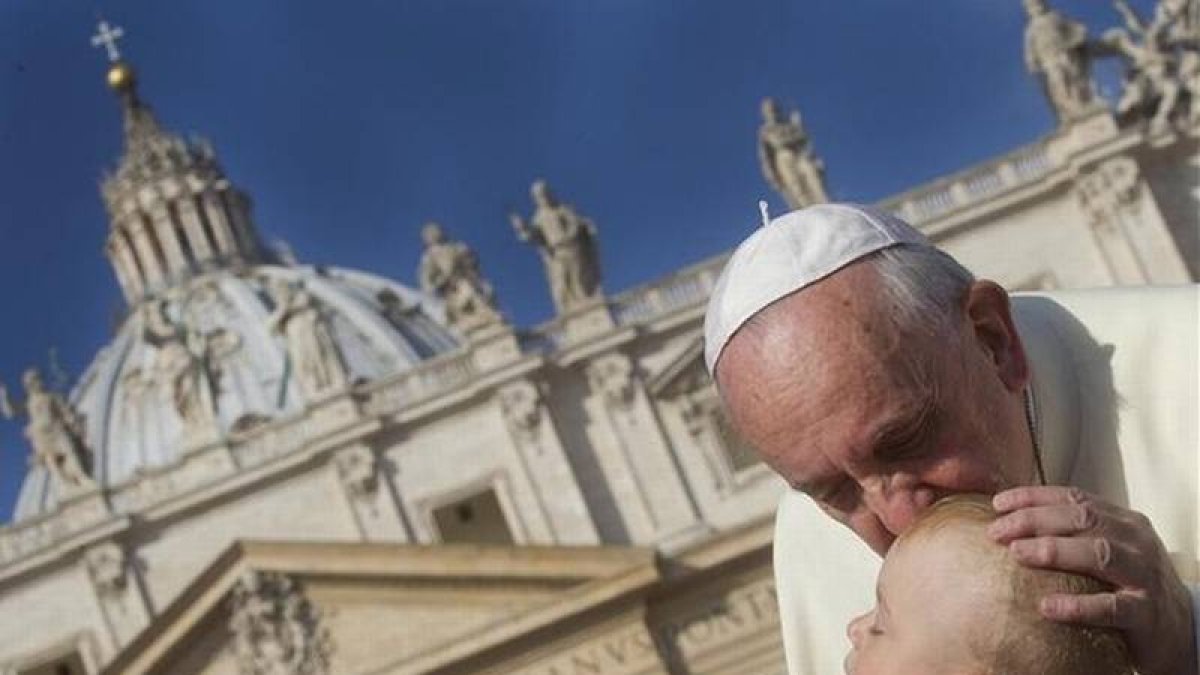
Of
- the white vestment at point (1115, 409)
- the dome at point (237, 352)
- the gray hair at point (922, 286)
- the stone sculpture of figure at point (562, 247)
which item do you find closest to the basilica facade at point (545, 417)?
the stone sculpture of figure at point (562, 247)

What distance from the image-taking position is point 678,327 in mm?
30375

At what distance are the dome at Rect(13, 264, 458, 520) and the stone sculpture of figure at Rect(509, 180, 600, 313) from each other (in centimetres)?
2732

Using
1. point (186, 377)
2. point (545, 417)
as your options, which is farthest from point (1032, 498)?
point (186, 377)

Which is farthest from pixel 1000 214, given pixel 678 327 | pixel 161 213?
pixel 161 213

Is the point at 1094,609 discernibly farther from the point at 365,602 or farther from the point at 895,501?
the point at 365,602

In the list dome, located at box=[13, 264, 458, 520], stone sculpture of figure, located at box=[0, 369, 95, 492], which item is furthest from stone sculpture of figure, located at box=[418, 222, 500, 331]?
dome, located at box=[13, 264, 458, 520]

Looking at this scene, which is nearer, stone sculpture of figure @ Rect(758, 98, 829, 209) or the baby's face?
the baby's face

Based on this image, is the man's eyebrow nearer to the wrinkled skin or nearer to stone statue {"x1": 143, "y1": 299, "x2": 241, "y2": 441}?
the wrinkled skin

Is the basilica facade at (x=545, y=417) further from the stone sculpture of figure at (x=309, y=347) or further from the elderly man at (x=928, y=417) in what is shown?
the elderly man at (x=928, y=417)

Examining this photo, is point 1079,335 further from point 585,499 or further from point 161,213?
point 161,213

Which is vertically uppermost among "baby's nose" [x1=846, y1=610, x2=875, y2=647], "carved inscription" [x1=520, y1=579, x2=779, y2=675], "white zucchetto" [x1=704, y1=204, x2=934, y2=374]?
"white zucchetto" [x1=704, y1=204, x2=934, y2=374]

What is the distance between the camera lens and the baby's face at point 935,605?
7.32ft

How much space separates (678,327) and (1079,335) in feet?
89.4

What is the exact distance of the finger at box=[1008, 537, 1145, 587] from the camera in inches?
89.5
